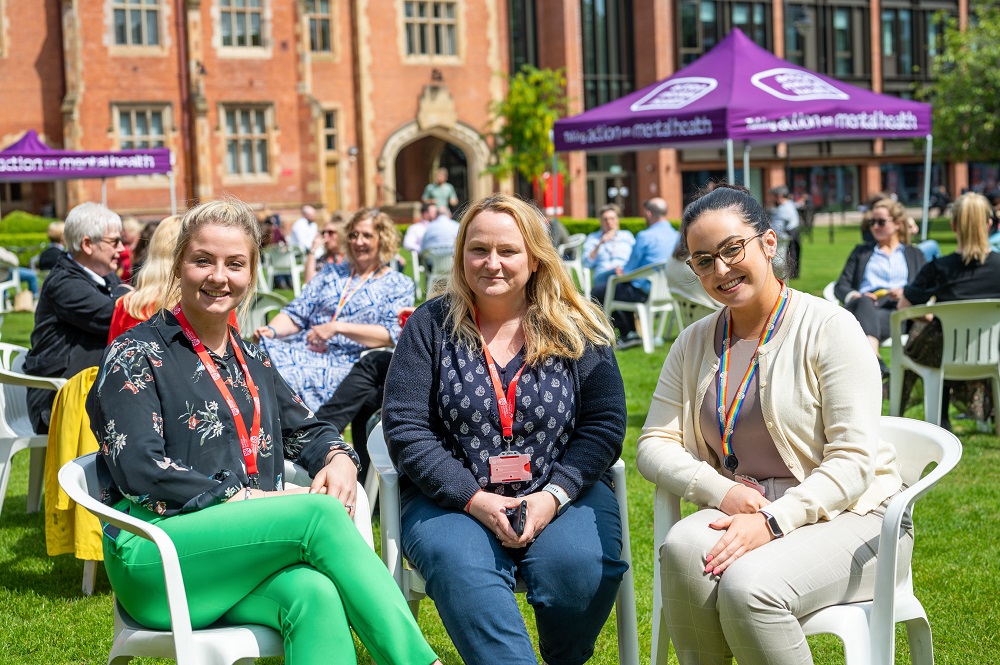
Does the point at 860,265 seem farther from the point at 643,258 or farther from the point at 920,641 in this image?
the point at 920,641

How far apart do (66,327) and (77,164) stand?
1412 cm

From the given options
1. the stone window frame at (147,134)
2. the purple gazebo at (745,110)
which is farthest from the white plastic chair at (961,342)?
the stone window frame at (147,134)

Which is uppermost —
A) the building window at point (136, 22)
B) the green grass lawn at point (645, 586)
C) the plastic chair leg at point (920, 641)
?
the building window at point (136, 22)

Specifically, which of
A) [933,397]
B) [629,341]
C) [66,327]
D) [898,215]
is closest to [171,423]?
[66,327]

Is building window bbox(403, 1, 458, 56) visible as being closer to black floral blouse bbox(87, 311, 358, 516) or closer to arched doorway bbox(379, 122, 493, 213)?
arched doorway bbox(379, 122, 493, 213)

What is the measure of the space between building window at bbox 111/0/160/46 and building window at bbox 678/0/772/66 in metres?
19.1

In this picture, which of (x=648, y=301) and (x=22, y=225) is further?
(x=22, y=225)

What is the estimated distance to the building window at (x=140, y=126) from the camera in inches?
1174

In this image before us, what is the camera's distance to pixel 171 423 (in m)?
2.82

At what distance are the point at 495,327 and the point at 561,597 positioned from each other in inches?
32.3

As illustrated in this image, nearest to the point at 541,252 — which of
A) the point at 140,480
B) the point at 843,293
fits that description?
the point at 140,480

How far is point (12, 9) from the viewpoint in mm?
Answer: 29297

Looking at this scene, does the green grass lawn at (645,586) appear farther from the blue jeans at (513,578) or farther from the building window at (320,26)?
the building window at (320,26)

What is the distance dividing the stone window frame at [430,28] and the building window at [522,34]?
335cm
